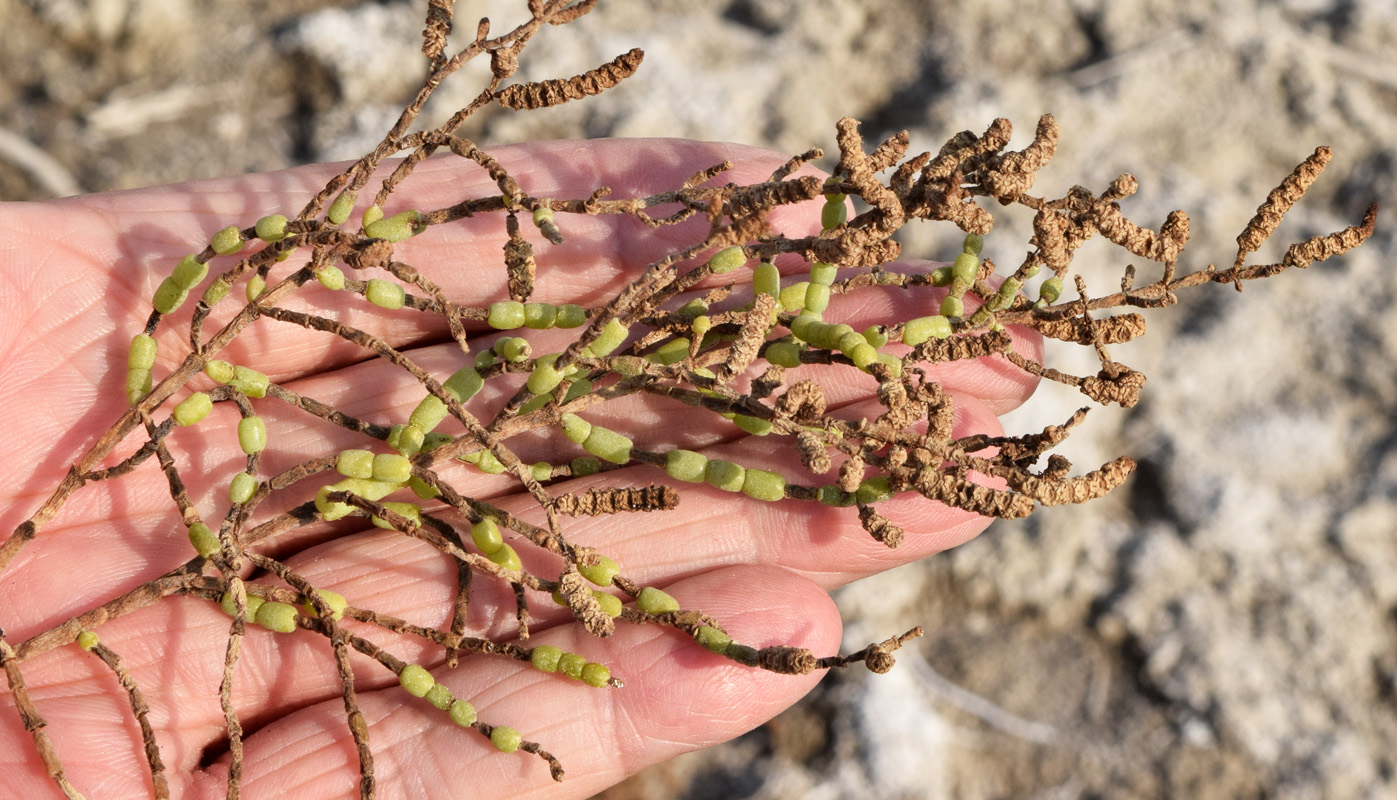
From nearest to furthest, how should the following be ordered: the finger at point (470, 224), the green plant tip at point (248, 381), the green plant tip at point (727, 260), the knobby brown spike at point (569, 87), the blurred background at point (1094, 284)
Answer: the knobby brown spike at point (569, 87), the green plant tip at point (727, 260), the green plant tip at point (248, 381), the finger at point (470, 224), the blurred background at point (1094, 284)

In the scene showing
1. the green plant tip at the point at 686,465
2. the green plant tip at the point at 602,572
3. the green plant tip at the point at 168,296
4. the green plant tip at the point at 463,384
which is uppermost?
the green plant tip at the point at 168,296

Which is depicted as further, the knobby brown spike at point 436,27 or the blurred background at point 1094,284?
the blurred background at point 1094,284

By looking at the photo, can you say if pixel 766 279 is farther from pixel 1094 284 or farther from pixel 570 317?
pixel 1094 284

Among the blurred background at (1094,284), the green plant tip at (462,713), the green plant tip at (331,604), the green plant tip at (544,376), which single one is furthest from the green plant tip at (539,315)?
the blurred background at (1094,284)

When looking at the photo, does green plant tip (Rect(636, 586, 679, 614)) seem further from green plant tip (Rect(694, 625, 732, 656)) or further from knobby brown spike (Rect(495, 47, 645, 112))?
knobby brown spike (Rect(495, 47, 645, 112))

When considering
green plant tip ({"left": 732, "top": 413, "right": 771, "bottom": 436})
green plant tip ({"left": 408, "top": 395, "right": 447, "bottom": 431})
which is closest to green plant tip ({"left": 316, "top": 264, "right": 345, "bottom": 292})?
green plant tip ({"left": 408, "top": 395, "right": 447, "bottom": 431})

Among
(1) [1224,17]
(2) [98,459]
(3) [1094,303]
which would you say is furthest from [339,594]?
(1) [1224,17]

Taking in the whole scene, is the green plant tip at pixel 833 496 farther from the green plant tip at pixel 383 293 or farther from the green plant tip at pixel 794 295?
the green plant tip at pixel 383 293
